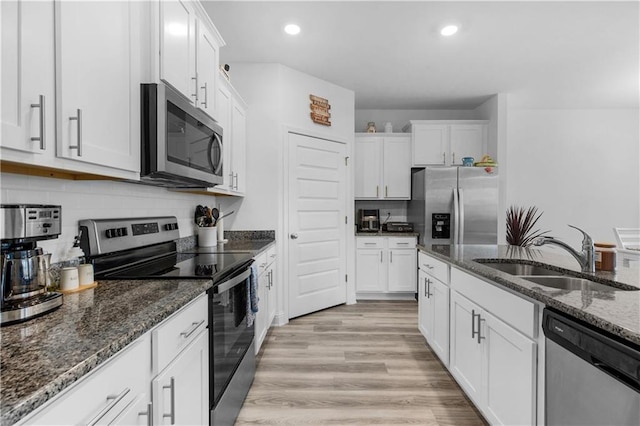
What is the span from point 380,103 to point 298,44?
2.10m

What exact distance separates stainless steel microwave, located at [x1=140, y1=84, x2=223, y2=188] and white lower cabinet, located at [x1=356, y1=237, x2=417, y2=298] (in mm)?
2856

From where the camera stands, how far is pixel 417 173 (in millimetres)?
4695

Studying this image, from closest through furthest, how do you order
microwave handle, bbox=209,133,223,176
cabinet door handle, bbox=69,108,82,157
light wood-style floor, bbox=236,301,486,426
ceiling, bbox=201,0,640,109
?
1. cabinet door handle, bbox=69,108,82,157
2. light wood-style floor, bbox=236,301,486,426
3. microwave handle, bbox=209,133,223,176
4. ceiling, bbox=201,0,640,109

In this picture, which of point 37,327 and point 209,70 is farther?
point 209,70

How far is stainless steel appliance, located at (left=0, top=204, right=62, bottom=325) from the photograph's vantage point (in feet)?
2.97

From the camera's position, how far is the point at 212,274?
4.84 feet

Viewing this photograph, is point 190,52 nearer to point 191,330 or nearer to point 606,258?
point 191,330

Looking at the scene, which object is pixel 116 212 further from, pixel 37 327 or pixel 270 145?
pixel 270 145

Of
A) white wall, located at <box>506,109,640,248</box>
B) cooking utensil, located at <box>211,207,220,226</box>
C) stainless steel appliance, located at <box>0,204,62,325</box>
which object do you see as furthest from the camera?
white wall, located at <box>506,109,640,248</box>

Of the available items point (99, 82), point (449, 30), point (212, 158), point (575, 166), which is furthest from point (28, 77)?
point (575, 166)

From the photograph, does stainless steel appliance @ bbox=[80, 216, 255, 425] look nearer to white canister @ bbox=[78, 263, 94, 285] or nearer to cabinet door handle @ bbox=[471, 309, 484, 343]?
white canister @ bbox=[78, 263, 94, 285]

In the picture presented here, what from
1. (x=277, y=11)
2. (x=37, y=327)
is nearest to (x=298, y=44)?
(x=277, y=11)

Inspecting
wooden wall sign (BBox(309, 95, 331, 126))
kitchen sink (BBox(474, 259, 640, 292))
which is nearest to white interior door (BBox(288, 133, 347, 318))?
wooden wall sign (BBox(309, 95, 331, 126))

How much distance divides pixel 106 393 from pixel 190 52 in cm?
170
